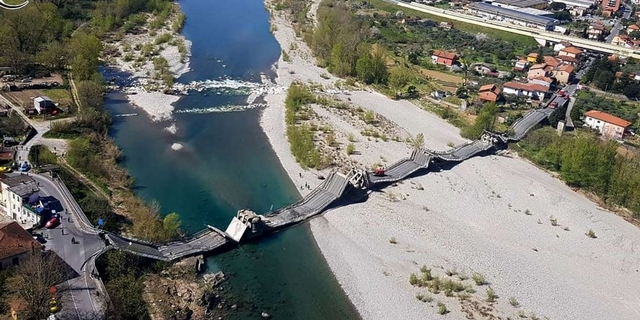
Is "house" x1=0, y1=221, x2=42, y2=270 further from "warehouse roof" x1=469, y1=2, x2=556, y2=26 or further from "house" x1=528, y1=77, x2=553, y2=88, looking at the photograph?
"warehouse roof" x1=469, y1=2, x2=556, y2=26

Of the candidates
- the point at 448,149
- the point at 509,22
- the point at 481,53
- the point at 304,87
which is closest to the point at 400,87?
the point at 304,87

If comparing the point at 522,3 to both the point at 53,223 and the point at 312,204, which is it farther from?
the point at 53,223

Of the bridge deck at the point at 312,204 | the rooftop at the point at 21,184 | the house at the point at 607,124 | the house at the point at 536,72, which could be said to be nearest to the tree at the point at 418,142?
the bridge deck at the point at 312,204

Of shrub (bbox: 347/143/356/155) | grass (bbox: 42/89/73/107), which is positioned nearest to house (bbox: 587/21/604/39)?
shrub (bbox: 347/143/356/155)

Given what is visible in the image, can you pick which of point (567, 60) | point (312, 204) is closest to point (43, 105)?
point (312, 204)

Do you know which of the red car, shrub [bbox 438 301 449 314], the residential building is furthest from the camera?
the residential building

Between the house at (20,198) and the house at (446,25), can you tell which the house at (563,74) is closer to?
the house at (446,25)
